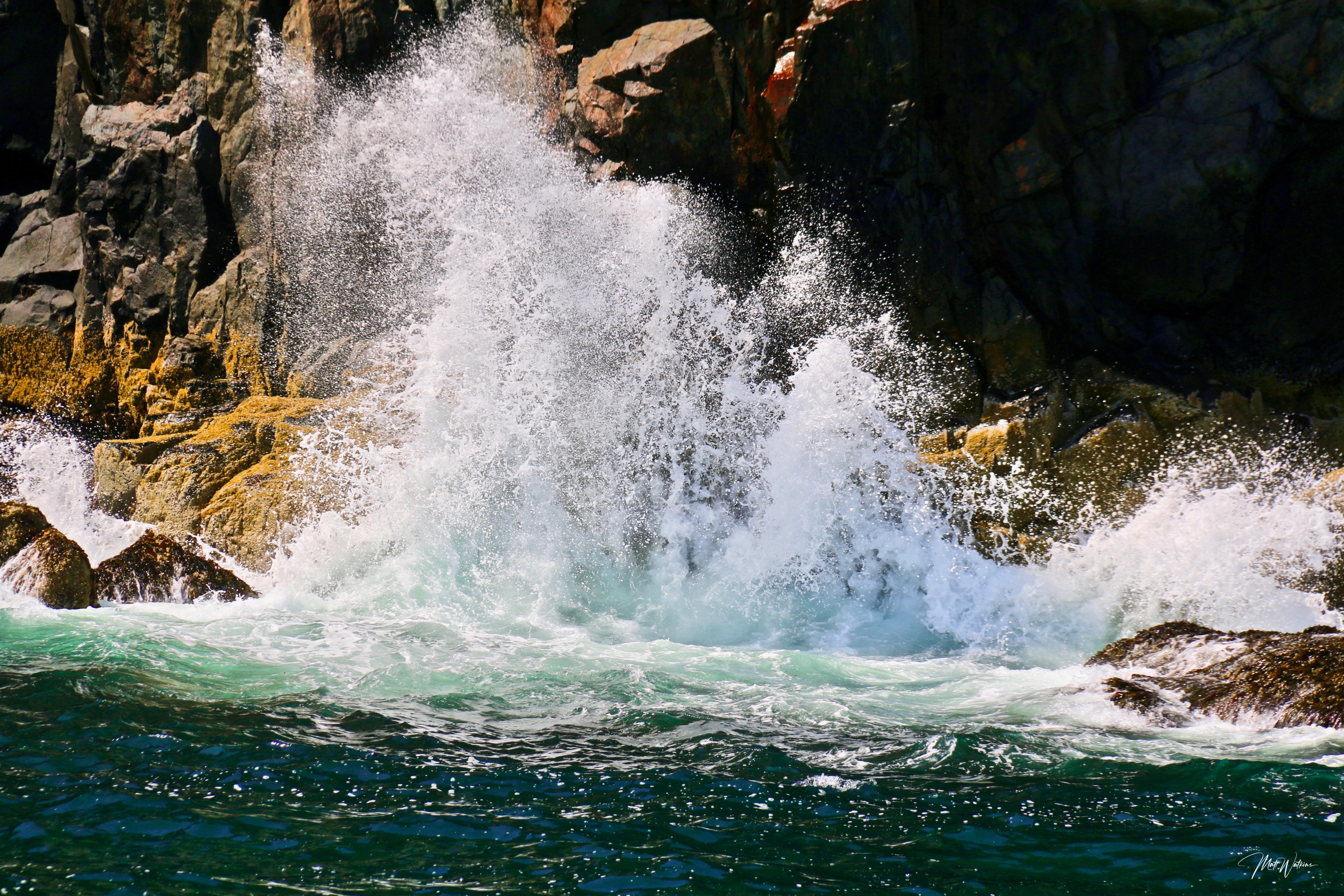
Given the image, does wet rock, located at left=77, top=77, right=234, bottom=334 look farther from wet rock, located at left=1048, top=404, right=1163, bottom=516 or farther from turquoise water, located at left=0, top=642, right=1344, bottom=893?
wet rock, located at left=1048, top=404, right=1163, bottom=516

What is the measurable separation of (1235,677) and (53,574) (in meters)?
8.35

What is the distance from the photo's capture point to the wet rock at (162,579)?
7973mm

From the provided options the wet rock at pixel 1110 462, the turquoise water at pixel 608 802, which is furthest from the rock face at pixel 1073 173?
the turquoise water at pixel 608 802

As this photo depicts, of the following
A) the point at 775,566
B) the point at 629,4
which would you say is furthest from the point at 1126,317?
the point at 629,4

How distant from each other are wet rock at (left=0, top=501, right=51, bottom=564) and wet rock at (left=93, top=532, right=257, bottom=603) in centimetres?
74

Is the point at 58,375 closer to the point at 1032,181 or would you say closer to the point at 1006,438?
the point at 1006,438

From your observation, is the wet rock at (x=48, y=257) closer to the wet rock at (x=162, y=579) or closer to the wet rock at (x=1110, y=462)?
the wet rock at (x=162, y=579)

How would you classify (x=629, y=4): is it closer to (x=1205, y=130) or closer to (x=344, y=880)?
(x=1205, y=130)

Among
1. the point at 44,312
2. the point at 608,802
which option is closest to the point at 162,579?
the point at 608,802

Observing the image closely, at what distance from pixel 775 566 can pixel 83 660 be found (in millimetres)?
5116

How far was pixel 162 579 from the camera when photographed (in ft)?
26.5

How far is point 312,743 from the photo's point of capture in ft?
14.5
